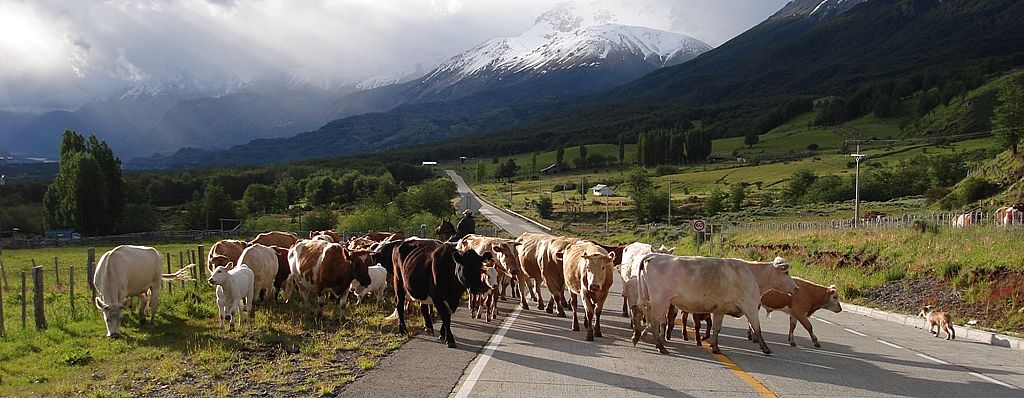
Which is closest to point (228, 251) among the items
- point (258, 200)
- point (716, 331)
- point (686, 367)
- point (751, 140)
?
point (716, 331)

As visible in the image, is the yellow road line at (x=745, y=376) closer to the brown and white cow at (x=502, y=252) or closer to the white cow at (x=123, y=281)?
the brown and white cow at (x=502, y=252)

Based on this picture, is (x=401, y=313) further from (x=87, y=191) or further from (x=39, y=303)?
(x=87, y=191)

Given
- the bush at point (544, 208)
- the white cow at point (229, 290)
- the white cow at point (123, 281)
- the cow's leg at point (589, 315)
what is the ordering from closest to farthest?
the cow's leg at point (589, 315), the white cow at point (123, 281), the white cow at point (229, 290), the bush at point (544, 208)

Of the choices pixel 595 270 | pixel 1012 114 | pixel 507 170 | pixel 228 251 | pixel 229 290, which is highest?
pixel 1012 114

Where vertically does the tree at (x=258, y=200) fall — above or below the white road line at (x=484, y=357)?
below

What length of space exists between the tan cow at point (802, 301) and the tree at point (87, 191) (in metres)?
92.9

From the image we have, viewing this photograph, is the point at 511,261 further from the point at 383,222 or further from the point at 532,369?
the point at 383,222

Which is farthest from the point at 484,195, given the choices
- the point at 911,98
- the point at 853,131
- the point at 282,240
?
the point at 911,98

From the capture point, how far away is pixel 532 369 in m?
10.2

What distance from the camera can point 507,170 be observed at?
178 meters

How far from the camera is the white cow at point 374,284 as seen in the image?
1705 centimetres

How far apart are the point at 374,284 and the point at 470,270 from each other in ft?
17.2

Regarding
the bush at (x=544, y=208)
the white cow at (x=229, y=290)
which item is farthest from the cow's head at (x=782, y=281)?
the bush at (x=544, y=208)

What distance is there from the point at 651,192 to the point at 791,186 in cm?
1818
